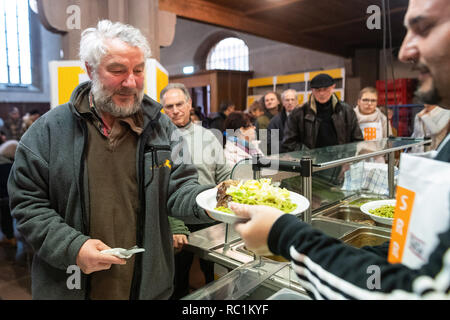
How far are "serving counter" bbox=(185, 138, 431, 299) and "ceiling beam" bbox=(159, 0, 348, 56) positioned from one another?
9.27 feet

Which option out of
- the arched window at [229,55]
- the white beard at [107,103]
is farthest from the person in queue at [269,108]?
the arched window at [229,55]

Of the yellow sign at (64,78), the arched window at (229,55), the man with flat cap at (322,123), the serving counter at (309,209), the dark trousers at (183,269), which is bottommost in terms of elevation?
the dark trousers at (183,269)

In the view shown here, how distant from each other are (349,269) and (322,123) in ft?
10.9

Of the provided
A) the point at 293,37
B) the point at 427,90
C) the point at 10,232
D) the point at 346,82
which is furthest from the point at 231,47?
the point at 427,90

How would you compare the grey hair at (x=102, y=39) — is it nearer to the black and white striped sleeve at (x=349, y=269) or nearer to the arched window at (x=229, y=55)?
the black and white striped sleeve at (x=349, y=269)

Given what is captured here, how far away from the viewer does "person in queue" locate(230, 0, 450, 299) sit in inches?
23.5

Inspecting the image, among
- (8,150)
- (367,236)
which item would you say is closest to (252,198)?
(367,236)

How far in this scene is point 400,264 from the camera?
667 millimetres

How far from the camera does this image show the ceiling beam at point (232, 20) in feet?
13.4

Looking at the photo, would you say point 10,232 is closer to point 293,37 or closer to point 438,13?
point 438,13

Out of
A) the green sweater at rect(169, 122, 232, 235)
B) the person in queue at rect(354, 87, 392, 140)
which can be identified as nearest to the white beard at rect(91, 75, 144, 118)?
the green sweater at rect(169, 122, 232, 235)

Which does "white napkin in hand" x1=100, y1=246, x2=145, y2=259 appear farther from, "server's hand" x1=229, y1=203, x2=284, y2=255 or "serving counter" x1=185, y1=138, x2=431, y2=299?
"server's hand" x1=229, y1=203, x2=284, y2=255

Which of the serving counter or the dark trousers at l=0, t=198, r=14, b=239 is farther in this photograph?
the dark trousers at l=0, t=198, r=14, b=239
